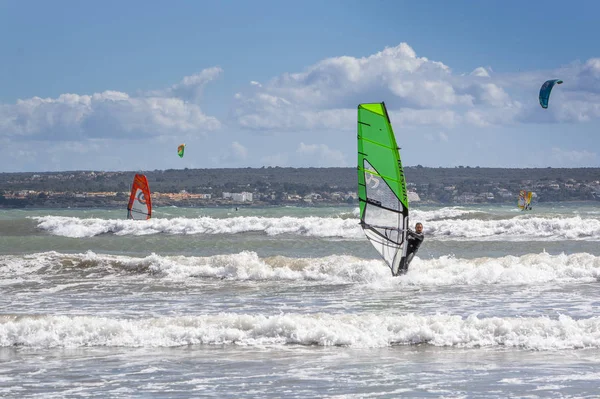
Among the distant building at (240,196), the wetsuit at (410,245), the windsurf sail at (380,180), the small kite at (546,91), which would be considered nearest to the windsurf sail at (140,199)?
the small kite at (546,91)

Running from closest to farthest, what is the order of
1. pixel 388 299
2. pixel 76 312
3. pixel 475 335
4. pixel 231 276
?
pixel 475 335
pixel 76 312
pixel 388 299
pixel 231 276

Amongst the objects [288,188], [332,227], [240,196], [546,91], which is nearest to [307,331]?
[546,91]

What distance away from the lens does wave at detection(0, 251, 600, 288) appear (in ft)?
57.3

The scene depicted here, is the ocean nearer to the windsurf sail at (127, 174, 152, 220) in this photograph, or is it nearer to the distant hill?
the windsurf sail at (127, 174, 152, 220)

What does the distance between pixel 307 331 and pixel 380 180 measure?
430 cm

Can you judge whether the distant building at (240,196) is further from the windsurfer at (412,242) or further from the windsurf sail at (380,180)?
the windsurf sail at (380,180)

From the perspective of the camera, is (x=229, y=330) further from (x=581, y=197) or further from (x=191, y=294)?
(x=581, y=197)

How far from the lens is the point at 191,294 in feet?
54.0

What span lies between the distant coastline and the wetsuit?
201 feet

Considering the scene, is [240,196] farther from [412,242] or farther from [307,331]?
[307,331]

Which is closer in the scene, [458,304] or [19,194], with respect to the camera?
[458,304]

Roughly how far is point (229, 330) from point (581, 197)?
78.9m

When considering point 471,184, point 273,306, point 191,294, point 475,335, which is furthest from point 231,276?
point 471,184

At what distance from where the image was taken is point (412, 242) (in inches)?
625
